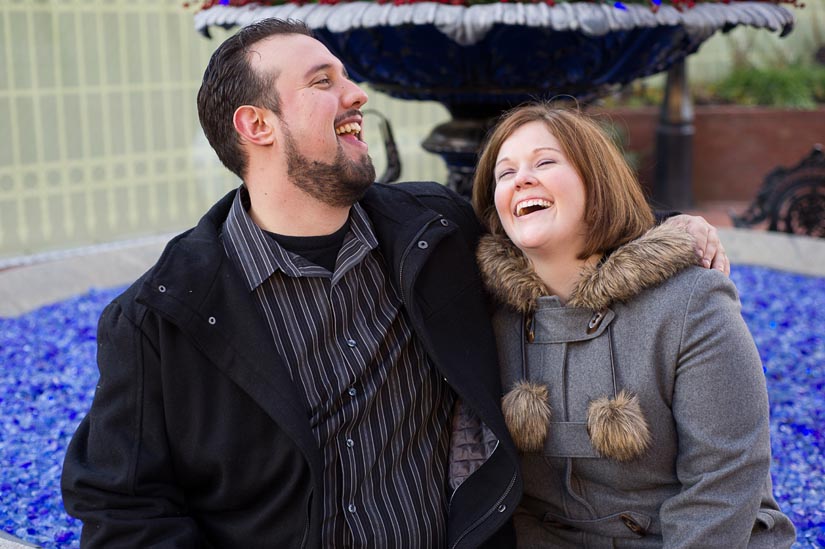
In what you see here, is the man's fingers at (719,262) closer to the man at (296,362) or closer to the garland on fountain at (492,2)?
the man at (296,362)

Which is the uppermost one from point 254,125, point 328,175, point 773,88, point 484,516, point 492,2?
point 492,2

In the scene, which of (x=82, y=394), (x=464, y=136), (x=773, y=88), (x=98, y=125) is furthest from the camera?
(x=773, y=88)

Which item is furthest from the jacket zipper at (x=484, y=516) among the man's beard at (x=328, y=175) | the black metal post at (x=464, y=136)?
the black metal post at (x=464, y=136)

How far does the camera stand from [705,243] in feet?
7.62

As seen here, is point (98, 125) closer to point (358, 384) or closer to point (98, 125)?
point (98, 125)

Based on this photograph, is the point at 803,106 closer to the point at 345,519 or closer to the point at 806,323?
the point at 806,323

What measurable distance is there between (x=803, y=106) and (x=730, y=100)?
0.81 meters

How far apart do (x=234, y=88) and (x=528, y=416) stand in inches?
39.9

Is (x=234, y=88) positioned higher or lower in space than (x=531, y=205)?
higher

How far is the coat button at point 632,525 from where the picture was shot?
218cm

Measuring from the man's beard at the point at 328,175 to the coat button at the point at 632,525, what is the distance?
93cm

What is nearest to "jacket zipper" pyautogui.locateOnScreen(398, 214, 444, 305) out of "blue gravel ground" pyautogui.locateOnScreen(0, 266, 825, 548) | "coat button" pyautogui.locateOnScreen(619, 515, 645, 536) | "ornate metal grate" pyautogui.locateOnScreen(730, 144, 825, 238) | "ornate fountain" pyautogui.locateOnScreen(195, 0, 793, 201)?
"coat button" pyautogui.locateOnScreen(619, 515, 645, 536)

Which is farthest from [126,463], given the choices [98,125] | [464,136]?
→ [98,125]

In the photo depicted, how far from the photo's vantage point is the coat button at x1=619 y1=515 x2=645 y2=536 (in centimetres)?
218
